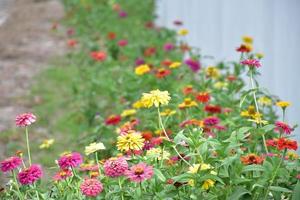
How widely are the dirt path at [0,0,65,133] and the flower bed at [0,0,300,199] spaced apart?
55 cm

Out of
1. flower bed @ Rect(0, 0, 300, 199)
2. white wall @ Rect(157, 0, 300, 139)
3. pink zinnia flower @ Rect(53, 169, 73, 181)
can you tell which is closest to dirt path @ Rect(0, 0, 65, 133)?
flower bed @ Rect(0, 0, 300, 199)

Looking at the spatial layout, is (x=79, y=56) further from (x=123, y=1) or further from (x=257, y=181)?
(x=257, y=181)

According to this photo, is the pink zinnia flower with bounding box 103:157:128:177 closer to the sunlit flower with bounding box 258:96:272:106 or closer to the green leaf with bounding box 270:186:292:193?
the green leaf with bounding box 270:186:292:193

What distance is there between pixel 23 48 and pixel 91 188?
5.09 metres

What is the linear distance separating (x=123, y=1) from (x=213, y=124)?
5.16 meters

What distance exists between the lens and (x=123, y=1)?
7.62 metres

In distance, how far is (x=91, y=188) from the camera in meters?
1.89

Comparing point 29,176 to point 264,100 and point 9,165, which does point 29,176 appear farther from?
point 264,100

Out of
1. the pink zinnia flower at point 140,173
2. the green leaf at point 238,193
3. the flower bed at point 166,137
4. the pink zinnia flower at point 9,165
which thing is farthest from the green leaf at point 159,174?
the pink zinnia flower at point 9,165

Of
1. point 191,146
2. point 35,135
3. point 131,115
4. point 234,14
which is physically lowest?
point 35,135

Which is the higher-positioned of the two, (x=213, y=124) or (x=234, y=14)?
(x=234, y=14)

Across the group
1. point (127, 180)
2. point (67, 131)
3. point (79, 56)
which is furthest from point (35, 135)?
point (127, 180)

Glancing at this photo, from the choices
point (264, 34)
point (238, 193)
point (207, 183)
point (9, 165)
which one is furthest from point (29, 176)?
point (264, 34)

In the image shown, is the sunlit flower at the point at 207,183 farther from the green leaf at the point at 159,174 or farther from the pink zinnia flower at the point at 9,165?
the pink zinnia flower at the point at 9,165
